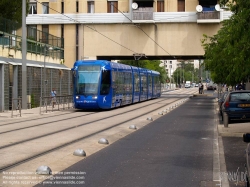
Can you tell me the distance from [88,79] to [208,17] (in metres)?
20.1

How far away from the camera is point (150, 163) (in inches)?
461

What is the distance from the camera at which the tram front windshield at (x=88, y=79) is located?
31.7 m

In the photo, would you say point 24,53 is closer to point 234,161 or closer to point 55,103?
point 55,103

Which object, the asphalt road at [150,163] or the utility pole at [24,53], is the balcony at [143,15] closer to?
the utility pole at [24,53]

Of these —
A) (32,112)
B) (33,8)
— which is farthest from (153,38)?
(32,112)

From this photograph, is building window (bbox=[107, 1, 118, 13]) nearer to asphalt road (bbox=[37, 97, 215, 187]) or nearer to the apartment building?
the apartment building

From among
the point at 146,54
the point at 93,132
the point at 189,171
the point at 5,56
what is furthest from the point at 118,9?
the point at 189,171

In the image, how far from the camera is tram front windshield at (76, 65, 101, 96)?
31672mm

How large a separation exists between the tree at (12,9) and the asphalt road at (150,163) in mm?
24386

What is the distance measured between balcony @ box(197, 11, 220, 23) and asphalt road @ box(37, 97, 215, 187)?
3140 cm

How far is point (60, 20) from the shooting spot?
168 ft

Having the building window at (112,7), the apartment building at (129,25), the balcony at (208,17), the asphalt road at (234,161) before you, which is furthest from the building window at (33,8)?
the asphalt road at (234,161)

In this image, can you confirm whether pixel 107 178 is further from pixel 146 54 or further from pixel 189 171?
pixel 146 54

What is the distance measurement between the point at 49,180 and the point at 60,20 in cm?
4287
